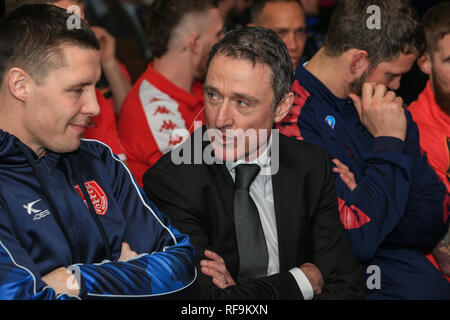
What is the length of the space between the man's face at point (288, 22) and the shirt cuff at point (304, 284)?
181cm

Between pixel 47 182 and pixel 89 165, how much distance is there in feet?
0.59

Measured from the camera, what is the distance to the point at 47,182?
1.60 meters

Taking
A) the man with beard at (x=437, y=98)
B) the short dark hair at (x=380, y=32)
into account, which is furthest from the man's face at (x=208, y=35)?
the man with beard at (x=437, y=98)

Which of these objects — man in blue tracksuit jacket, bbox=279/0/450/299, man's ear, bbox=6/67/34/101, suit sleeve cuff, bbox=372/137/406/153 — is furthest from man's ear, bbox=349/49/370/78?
man's ear, bbox=6/67/34/101

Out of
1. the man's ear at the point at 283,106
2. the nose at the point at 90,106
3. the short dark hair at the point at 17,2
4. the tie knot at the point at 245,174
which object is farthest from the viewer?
the short dark hair at the point at 17,2

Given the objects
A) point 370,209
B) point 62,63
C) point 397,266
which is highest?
point 62,63

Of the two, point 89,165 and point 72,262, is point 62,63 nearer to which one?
point 89,165

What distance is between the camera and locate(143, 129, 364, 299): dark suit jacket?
1.86 m

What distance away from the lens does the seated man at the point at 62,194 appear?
1.51 meters

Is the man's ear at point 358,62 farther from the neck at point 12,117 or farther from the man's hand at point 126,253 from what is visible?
the neck at point 12,117

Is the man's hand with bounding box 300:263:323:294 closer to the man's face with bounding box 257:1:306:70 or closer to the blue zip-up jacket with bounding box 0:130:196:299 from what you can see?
the blue zip-up jacket with bounding box 0:130:196:299

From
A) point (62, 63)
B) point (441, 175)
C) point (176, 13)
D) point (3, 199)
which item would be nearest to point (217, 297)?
point (3, 199)

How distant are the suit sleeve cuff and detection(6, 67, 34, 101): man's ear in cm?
130

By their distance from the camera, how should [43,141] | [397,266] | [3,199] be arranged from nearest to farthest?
[3,199]
[43,141]
[397,266]
